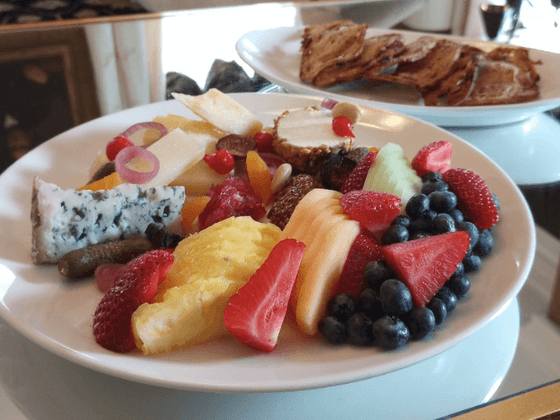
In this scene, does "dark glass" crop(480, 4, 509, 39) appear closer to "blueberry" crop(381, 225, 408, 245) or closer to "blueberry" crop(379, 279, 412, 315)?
"blueberry" crop(381, 225, 408, 245)

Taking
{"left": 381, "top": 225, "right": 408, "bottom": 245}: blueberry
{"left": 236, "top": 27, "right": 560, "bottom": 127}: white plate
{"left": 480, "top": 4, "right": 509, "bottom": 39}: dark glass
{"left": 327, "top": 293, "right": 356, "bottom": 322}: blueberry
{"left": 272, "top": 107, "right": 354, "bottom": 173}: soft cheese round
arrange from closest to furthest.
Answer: {"left": 327, "top": 293, "right": 356, "bottom": 322}: blueberry
{"left": 381, "top": 225, "right": 408, "bottom": 245}: blueberry
{"left": 272, "top": 107, "right": 354, "bottom": 173}: soft cheese round
{"left": 236, "top": 27, "right": 560, "bottom": 127}: white plate
{"left": 480, "top": 4, "right": 509, "bottom": 39}: dark glass

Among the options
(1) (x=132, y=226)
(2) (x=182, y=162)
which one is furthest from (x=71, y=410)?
(2) (x=182, y=162)

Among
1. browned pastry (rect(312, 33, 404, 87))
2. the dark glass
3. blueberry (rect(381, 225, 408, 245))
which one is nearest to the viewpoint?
blueberry (rect(381, 225, 408, 245))

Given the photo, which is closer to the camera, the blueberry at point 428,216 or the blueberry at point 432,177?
the blueberry at point 428,216

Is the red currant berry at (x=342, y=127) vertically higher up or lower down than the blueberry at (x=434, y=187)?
lower down

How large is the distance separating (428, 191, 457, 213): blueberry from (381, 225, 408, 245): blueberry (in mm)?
114

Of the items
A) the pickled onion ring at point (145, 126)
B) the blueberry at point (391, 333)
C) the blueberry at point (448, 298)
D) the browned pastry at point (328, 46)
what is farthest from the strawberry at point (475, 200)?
the browned pastry at point (328, 46)

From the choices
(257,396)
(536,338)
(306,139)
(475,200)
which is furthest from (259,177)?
(536,338)

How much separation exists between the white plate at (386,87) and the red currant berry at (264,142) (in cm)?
33

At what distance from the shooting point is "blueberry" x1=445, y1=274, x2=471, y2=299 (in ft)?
2.99

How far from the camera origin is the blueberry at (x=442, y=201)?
3.46 feet

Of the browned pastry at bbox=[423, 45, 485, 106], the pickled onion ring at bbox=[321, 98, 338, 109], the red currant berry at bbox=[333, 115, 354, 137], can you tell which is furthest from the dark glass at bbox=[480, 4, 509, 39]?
the red currant berry at bbox=[333, 115, 354, 137]

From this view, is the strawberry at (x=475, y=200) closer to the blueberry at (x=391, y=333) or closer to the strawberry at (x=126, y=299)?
the blueberry at (x=391, y=333)

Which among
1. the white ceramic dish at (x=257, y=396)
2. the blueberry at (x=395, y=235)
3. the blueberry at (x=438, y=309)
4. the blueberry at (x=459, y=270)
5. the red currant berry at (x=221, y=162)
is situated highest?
the blueberry at (x=395, y=235)
